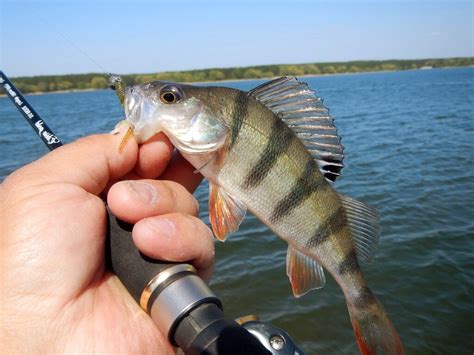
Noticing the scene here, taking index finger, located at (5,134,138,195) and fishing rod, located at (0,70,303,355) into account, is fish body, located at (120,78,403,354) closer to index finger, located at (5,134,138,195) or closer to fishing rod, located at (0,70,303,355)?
index finger, located at (5,134,138,195)

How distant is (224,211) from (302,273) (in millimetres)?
676

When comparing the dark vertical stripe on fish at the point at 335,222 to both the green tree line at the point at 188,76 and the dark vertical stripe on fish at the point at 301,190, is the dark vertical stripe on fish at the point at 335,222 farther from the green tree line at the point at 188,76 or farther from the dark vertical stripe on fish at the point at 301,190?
the green tree line at the point at 188,76

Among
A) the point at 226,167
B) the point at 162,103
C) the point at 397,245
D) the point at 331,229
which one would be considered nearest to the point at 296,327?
the point at 397,245

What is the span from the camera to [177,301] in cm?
177

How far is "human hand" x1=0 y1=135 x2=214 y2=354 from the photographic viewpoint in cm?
182

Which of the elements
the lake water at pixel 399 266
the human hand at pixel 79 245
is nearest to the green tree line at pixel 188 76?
the lake water at pixel 399 266

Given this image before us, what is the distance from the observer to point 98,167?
2.09 metres

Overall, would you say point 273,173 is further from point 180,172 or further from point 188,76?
point 188,76

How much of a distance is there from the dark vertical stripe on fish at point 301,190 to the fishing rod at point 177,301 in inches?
27.0

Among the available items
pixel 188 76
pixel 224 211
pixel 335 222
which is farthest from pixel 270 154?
pixel 188 76

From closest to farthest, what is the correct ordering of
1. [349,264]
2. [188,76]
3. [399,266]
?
1. [349,264]
2. [399,266]
3. [188,76]

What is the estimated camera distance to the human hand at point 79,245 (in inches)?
71.8

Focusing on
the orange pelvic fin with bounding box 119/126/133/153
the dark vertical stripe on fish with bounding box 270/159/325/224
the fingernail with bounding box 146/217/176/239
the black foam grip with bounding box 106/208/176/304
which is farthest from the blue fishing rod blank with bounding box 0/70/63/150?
the dark vertical stripe on fish with bounding box 270/159/325/224

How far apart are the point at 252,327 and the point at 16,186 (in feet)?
6.37
